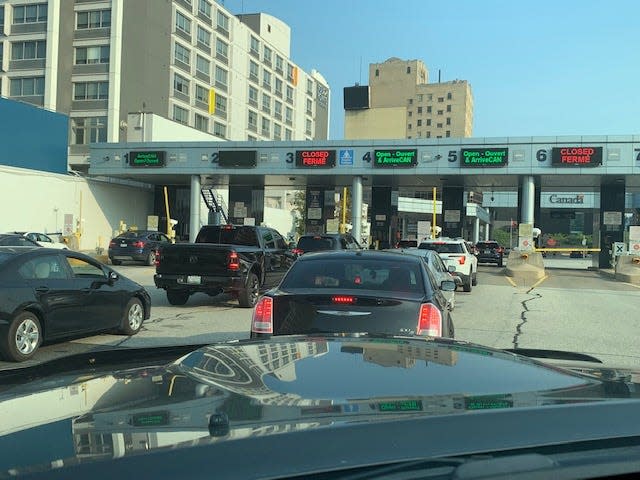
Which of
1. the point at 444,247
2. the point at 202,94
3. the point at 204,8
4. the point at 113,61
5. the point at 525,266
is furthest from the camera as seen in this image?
the point at 202,94

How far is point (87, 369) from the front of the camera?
363 cm

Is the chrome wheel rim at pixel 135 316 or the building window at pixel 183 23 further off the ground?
the building window at pixel 183 23

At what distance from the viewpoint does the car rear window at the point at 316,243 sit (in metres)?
19.5

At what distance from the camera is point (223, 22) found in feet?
239

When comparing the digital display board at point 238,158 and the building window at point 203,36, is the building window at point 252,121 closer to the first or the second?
the building window at point 203,36

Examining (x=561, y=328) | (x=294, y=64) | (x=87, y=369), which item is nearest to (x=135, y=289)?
(x=87, y=369)

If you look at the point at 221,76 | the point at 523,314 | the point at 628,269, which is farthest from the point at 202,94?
the point at 523,314

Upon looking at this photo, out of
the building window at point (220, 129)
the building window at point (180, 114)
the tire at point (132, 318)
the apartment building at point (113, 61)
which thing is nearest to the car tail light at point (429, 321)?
the tire at point (132, 318)

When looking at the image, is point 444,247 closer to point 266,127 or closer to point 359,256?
point 359,256

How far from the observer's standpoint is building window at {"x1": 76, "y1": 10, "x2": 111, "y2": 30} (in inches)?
2219

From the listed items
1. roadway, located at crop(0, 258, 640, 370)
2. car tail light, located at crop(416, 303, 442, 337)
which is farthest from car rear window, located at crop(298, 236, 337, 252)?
car tail light, located at crop(416, 303, 442, 337)

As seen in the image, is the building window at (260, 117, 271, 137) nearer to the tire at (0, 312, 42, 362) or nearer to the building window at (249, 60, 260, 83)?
the building window at (249, 60, 260, 83)

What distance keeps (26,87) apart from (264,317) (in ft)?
197

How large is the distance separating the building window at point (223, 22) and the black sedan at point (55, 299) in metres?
67.4
